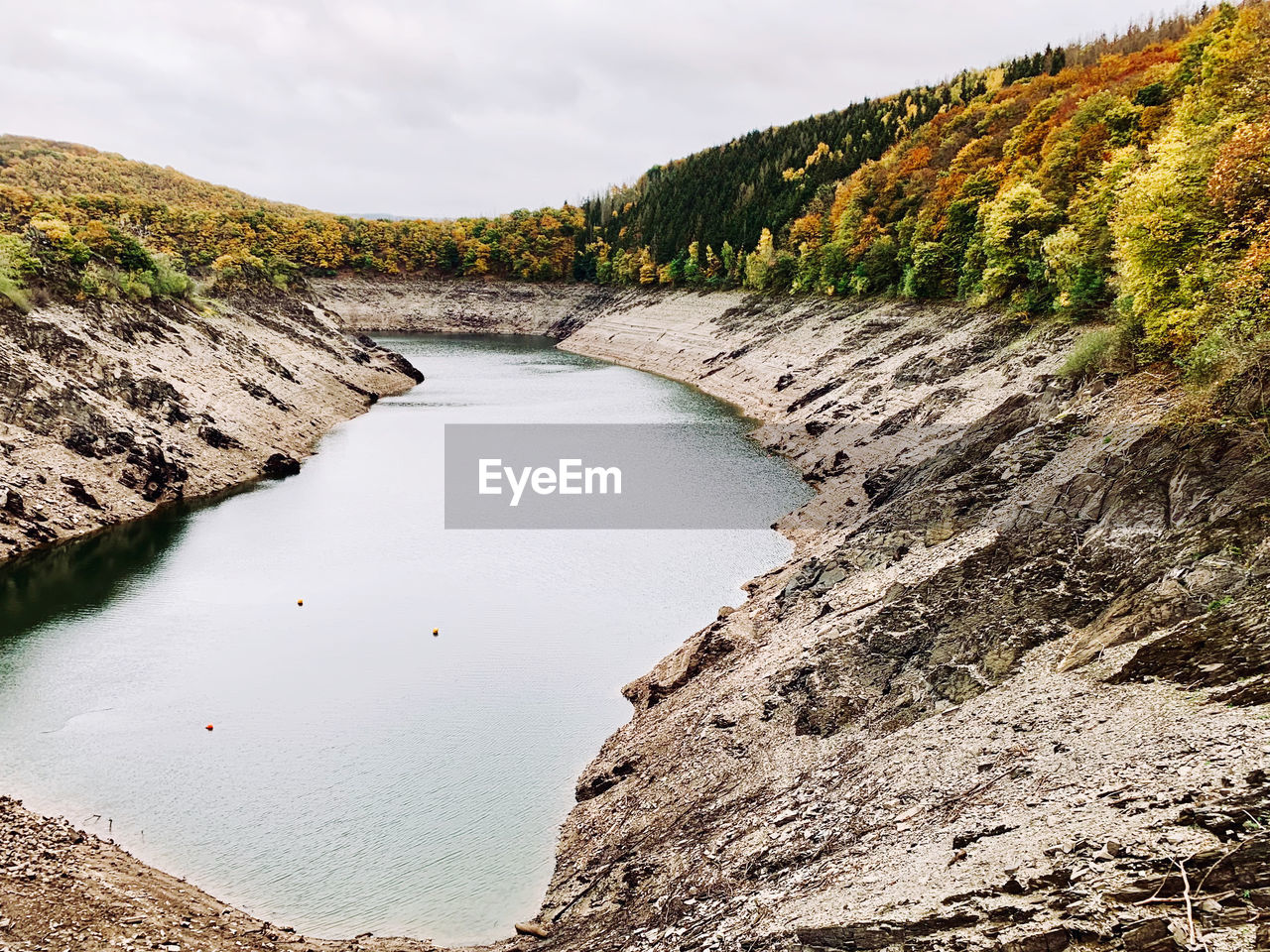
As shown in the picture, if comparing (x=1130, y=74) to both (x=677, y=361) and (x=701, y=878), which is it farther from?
(x=701, y=878)

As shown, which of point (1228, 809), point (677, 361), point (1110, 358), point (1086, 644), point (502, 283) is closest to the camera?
point (1228, 809)

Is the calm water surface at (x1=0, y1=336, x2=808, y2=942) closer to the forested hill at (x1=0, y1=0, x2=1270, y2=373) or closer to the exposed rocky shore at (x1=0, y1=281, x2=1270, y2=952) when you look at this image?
the exposed rocky shore at (x1=0, y1=281, x2=1270, y2=952)

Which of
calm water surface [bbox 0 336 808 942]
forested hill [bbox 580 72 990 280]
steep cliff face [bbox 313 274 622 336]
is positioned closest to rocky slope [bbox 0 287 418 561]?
calm water surface [bbox 0 336 808 942]

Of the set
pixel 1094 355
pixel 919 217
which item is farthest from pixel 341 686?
pixel 919 217

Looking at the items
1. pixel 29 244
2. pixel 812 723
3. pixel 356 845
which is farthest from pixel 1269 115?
pixel 29 244

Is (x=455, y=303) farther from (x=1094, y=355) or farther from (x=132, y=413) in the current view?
(x=1094, y=355)

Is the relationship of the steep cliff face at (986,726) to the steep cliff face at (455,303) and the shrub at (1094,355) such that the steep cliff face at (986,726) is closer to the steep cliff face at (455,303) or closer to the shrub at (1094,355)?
the shrub at (1094,355)
